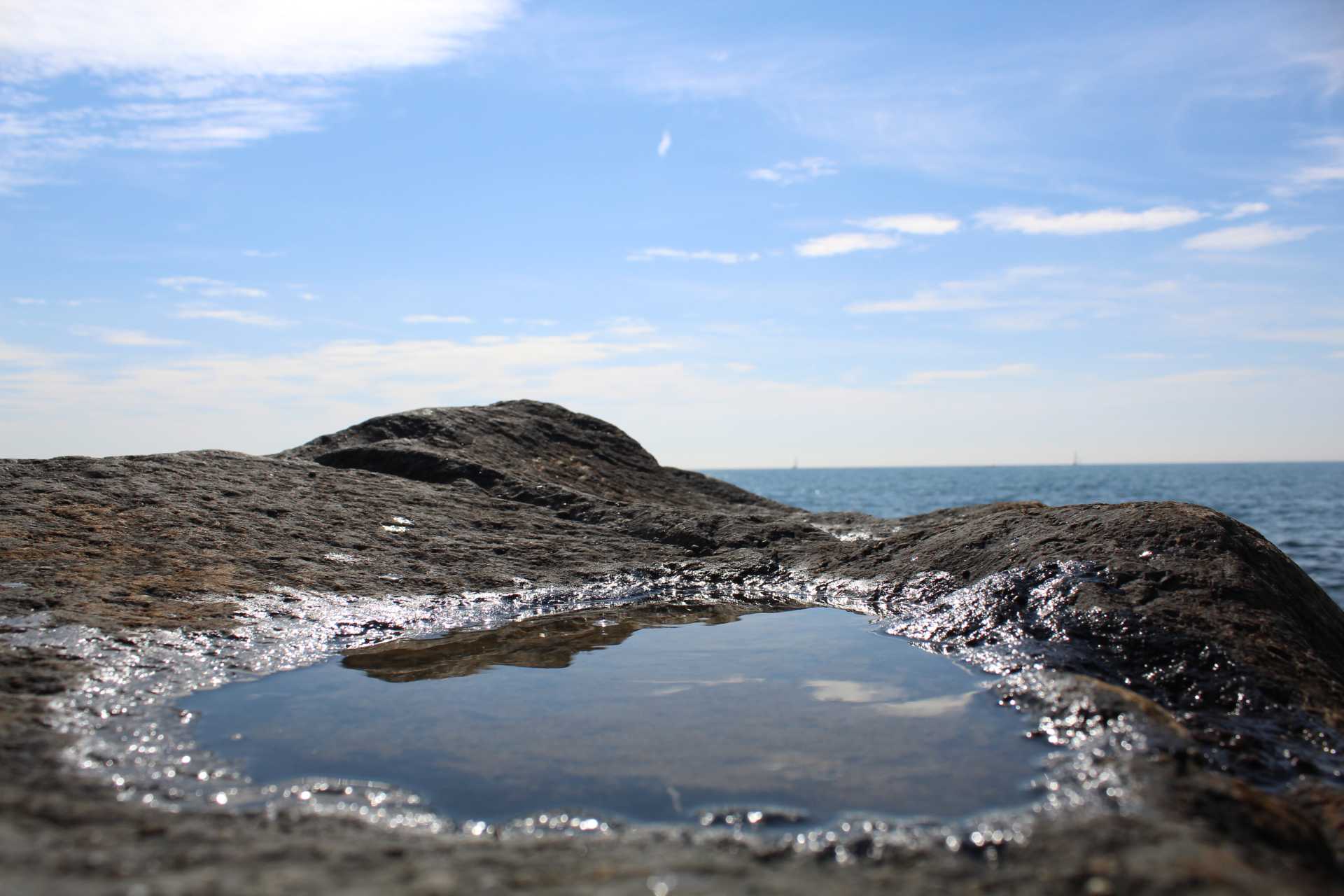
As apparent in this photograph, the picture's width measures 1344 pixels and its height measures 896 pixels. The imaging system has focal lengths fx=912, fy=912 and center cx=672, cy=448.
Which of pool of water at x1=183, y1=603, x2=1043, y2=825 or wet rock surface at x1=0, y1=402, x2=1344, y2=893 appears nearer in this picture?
wet rock surface at x1=0, y1=402, x2=1344, y2=893

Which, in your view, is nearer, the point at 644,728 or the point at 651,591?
the point at 644,728

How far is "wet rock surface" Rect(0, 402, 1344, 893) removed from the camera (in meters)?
1.72

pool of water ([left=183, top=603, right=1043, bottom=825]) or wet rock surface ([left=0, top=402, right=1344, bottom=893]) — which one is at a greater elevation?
wet rock surface ([left=0, top=402, right=1344, bottom=893])

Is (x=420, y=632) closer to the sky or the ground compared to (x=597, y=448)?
closer to the ground

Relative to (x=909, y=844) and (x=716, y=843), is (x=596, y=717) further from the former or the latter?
(x=909, y=844)

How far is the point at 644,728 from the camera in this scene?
8.91 feet

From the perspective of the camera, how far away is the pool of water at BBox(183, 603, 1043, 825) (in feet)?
7.26

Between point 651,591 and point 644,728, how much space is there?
2290 millimetres

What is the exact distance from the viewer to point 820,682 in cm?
319

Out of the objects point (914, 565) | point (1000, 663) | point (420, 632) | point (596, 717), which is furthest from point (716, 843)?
point (914, 565)

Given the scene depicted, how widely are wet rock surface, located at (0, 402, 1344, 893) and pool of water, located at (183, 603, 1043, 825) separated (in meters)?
0.18

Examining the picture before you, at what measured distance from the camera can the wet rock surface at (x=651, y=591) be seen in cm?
172

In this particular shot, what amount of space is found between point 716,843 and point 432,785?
2.60ft

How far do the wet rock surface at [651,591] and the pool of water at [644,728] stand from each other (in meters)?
0.18
